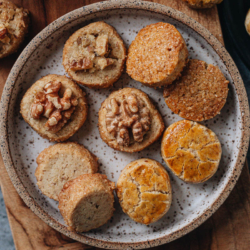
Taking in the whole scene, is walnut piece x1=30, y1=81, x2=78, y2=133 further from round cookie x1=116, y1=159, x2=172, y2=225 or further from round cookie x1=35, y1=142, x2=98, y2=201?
round cookie x1=116, y1=159, x2=172, y2=225

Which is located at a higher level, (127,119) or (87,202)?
(127,119)

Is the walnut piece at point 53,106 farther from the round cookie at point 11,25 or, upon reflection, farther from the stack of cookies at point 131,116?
the round cookie at point 11,25

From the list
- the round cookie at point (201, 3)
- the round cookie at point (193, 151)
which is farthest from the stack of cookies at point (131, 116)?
the round cookie at point (201, 3)

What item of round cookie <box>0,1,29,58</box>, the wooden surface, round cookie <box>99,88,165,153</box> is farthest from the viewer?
the wooden surface

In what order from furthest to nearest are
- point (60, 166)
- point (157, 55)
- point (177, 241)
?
point (177, 241)
point (60, 166)
point (157, 55)

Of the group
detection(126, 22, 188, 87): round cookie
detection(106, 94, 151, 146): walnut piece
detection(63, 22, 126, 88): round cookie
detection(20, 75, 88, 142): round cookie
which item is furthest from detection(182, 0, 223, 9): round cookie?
detection(20, 75, 88, 142): round cookie

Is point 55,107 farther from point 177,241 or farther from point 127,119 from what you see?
point 177,241

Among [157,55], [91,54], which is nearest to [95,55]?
[91,54]
